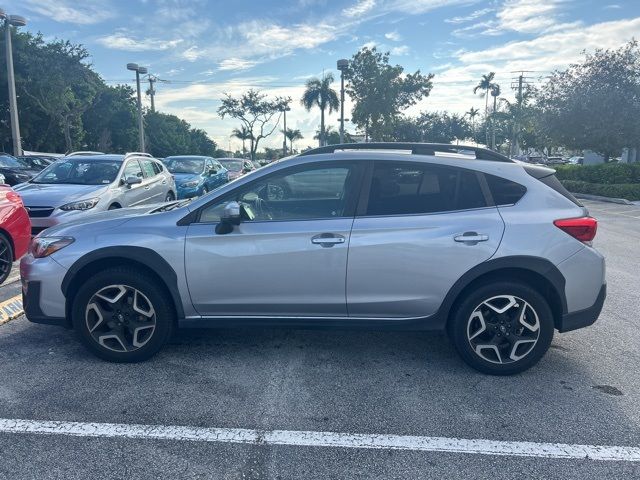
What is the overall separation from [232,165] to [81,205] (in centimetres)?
1445

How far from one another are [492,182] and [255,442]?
2.53 metres

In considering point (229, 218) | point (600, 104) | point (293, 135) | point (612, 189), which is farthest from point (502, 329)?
point (293, 135)

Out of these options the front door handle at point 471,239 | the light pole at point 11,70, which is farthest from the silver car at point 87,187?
the light pole at point 11,70

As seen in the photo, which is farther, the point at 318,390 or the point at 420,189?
the point at 420,189

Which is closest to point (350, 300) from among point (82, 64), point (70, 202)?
point (70, 202)

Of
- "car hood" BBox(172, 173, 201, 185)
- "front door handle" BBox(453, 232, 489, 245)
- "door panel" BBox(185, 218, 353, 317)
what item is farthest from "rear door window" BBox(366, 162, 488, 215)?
"car hood" BBox(172, 173, 201, 185)

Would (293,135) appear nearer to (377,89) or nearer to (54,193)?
(377,89)

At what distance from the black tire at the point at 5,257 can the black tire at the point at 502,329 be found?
5.33m

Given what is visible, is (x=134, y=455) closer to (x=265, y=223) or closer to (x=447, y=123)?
(x=265, y=223)

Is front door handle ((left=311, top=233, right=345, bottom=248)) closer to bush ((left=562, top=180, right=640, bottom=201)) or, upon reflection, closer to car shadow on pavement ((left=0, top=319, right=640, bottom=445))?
car shadow on pavement ((left=0, top=319, right=640, bottom=445))

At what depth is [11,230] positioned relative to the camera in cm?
601

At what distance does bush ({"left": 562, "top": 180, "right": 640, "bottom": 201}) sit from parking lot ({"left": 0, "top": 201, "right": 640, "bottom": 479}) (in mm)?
15893

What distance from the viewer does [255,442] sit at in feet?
9.48

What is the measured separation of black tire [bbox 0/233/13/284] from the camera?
593cm
